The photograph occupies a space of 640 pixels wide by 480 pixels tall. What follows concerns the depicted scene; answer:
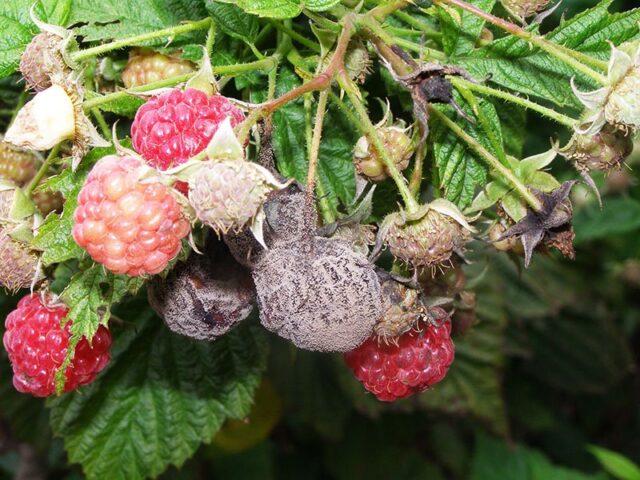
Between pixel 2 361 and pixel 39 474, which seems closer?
pixel 2 361

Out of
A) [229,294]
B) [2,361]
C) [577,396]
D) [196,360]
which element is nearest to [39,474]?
[2,361]

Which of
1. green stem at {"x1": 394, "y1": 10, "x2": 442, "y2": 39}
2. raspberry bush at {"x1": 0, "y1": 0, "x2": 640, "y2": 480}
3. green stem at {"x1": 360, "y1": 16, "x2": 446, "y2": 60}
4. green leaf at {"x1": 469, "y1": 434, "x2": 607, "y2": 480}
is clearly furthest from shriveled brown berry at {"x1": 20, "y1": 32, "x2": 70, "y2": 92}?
green leaf at {"x1": 469, "y1": 434, "x2": 607, "y2": 480}

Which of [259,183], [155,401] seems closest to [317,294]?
[259,183]

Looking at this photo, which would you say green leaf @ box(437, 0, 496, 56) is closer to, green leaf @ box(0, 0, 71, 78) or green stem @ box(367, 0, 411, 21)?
green stem @ box(367, 0, 411, 21)

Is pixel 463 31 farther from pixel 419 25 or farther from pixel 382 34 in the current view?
pixel 382 34

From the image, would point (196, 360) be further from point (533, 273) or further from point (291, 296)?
point (533, 273)

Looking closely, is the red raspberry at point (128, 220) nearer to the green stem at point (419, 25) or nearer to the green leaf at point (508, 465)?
the green stem at point (419, 25)

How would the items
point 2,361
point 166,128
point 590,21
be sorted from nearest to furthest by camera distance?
point 166,128
point 590,21
point 2,361
